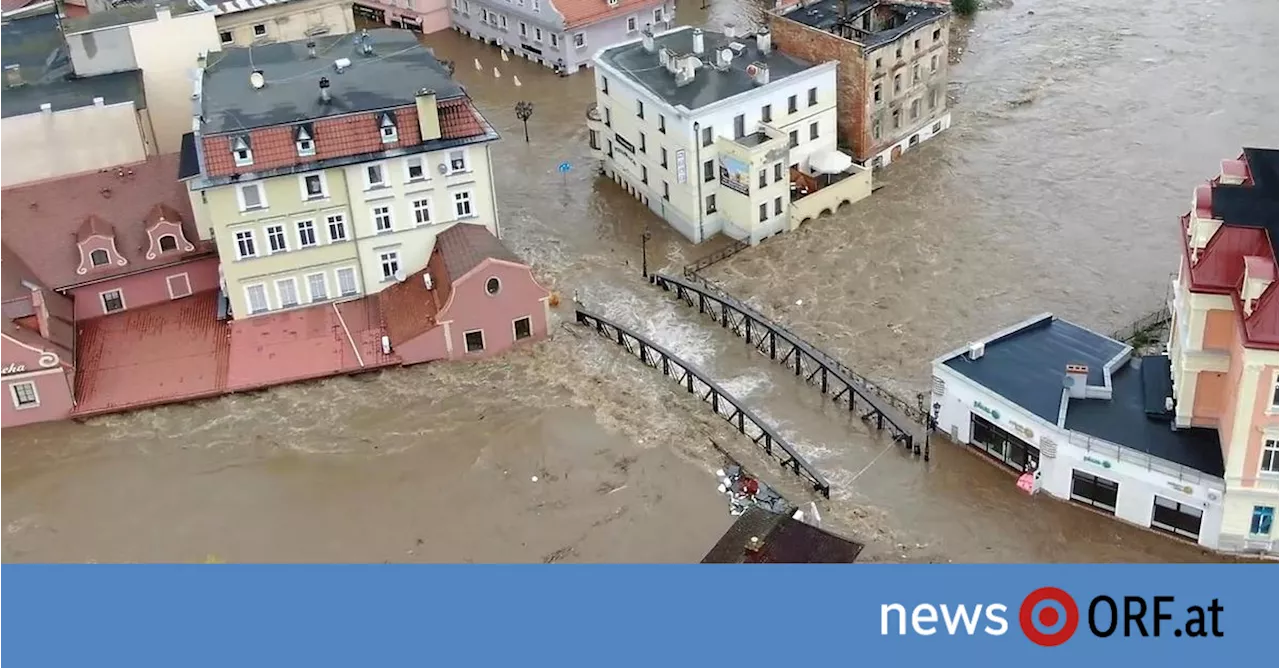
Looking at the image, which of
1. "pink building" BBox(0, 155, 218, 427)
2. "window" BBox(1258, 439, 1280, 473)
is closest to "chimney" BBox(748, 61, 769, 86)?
"pink building" BBox(0, 155, 218, 427)

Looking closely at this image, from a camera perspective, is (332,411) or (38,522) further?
(332,411)

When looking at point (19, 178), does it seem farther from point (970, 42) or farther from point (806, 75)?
point (970, 42)

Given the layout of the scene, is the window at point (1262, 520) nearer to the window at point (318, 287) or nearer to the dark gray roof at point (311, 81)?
the dark gray roof at point (311, 81)

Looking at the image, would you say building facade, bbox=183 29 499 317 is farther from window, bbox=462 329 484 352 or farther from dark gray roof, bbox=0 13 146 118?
dark gray roof, bbox=0 13 146 118

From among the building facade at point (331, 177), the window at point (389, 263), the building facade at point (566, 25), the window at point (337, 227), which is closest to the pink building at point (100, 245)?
the building facade at point (331, 177)

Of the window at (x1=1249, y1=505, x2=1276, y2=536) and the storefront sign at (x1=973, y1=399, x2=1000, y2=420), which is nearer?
the window at (x1=1249, y1=505, x2=1276, y2=536)

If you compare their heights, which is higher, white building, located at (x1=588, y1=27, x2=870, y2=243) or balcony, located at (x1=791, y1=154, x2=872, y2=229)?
white building, located at (x1=588, y1=27, x2=870, y2=243)

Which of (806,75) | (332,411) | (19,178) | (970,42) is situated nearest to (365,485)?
(332,411)

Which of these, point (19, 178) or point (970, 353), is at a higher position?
point (19, 178)
